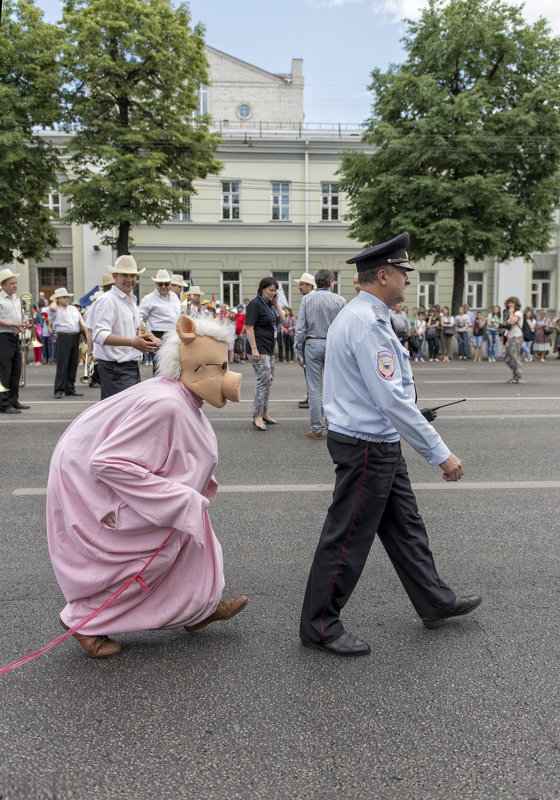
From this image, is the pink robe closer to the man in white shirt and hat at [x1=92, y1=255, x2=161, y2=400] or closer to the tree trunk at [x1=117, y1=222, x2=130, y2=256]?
the man in white shirt and hat at [x1=92, y1=255, x2=161, y2=400]

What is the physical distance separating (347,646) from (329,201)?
34489mm

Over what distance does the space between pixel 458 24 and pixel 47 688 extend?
2859cm

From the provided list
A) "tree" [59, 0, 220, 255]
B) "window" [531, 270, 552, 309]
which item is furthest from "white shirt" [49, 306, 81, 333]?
"window" [531, 270, 552, 309]

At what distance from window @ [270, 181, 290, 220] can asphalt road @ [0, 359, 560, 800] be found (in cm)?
3186

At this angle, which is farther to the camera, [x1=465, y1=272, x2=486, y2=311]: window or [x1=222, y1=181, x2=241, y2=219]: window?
[x1=465, y1=272, x2=486, y2=311]: window

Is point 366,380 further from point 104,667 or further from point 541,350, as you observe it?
point 541,350

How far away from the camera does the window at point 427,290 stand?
116 feet

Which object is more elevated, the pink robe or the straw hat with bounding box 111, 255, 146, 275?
the straw hat with bounding box 111, 255, 146, 275

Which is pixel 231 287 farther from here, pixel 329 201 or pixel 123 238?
pixel 123 238

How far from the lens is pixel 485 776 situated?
233 centimetres

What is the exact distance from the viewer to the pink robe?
287 centimetres

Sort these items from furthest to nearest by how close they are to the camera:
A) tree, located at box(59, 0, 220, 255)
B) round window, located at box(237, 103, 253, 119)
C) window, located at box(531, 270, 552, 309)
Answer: round window, located at box(237, 103, 253, 119) < window, located at box(531, 270, 552, 309) < tree, located at box(59, 0, 220, 255)

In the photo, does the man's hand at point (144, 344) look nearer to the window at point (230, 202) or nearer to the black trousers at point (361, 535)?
the black trousers at point (361, 535)

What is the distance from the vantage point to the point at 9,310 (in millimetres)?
10641
